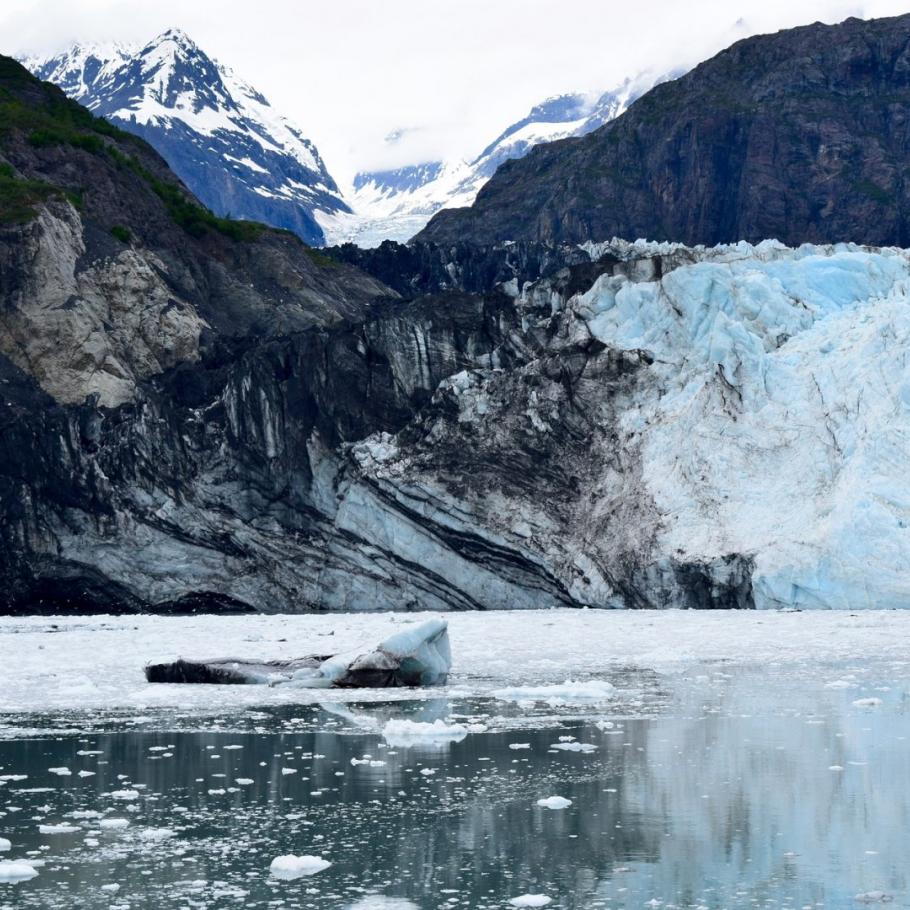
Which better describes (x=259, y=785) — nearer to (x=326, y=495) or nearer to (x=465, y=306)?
(x=326, y=495)

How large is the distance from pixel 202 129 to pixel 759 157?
4356 inches

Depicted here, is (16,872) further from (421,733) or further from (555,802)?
(421,733)

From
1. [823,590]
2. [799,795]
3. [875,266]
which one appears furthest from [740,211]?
[799,795]

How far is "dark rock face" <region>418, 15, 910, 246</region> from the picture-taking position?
254 feet

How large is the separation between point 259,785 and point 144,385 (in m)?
29.1

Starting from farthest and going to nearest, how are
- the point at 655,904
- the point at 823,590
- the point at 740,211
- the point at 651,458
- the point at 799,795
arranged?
the point at 740,211 → the point at 651,458 → the point at 823,590 → the point at 799,795 → the point at 655,904

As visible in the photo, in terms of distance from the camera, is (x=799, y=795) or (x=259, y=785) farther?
(x=259, y=785)

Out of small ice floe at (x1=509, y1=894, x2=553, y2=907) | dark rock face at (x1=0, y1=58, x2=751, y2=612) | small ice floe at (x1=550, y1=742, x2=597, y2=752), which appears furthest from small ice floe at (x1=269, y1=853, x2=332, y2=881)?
dark rock face at (x1=0, y1=58, x2=751, y2=612)

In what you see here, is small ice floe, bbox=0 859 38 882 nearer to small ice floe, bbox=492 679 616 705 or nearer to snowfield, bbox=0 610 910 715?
snowfield, bbox=0 610 910 715

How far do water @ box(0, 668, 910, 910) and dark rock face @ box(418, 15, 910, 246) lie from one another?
6577cm

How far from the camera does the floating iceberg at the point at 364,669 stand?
1866cm

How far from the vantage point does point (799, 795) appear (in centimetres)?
1103

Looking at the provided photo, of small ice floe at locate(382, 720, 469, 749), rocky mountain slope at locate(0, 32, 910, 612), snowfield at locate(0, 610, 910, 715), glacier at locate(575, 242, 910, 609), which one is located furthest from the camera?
rocky mountain slope at locate(0, 32, 910, 612)

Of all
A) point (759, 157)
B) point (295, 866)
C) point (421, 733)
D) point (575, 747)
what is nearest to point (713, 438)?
point (421, 733)
